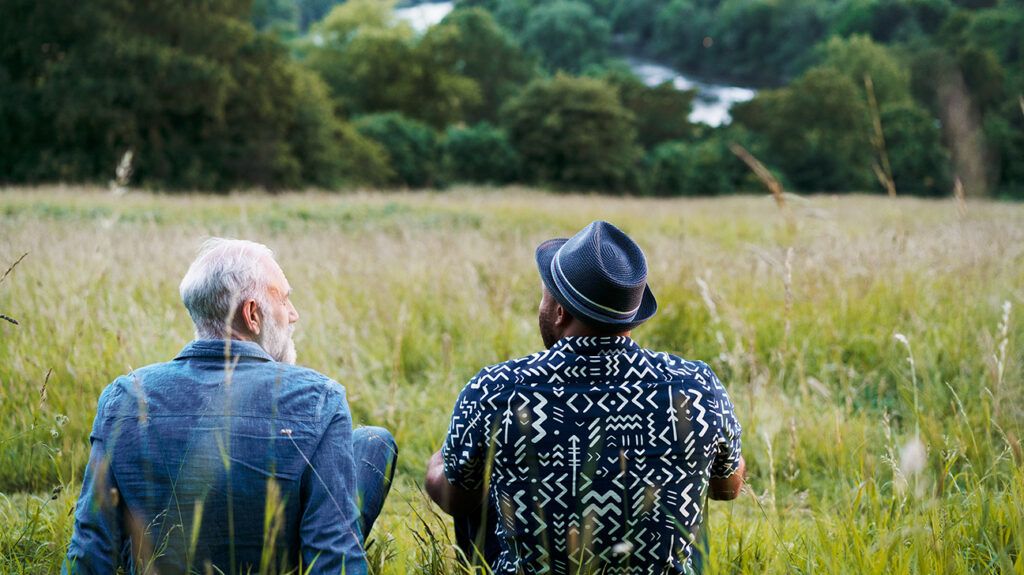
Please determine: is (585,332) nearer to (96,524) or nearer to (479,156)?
(96,524)

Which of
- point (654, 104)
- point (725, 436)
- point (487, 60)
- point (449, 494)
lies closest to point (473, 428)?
point (449, 494)

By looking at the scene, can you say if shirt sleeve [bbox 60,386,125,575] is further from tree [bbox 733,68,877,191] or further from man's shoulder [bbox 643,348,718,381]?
tree [bbox 733,68,877,191]

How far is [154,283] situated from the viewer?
18.1ft

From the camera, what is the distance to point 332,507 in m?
1.88

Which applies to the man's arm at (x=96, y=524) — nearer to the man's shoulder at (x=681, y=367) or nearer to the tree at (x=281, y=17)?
the man's shoulder at (x=681, y=367)

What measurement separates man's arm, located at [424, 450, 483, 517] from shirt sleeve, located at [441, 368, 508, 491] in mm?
45

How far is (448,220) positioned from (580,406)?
12.4m

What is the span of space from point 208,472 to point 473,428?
668mm

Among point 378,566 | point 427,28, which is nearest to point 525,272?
point 378,566

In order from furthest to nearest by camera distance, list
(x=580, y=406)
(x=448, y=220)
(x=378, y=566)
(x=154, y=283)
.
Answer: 1. (x=448, y=220)
2. (x=154, y=283)
3. (x=378, y=566)
4. (x=580, y=406)

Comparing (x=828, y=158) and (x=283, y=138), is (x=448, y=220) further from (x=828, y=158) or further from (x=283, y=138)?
(x=828, y=158)

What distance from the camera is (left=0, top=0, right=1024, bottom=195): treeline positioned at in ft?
82.6

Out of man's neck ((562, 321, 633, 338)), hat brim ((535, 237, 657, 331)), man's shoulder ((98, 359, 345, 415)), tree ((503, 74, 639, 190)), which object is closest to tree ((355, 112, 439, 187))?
tree ((503, 74, 639, 190))

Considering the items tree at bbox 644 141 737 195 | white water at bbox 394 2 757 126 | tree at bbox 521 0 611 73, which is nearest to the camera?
tree at bbox 644 141 737 195
